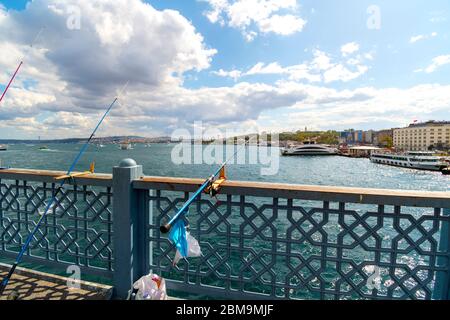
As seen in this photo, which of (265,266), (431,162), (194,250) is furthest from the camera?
(431,162)

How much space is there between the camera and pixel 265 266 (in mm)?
2559

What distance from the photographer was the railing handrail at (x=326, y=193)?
6.85ft

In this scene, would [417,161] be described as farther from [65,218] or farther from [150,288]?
[65,218]

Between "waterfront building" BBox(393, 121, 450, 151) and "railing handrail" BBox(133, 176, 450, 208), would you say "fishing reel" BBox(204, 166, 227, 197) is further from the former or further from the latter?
"waterfront building" BBox(393, 121, 450, 151)

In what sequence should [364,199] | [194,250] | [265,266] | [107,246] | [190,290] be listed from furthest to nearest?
[107,246] → [190,290] → [265,266] → [194,250] → [364,199]

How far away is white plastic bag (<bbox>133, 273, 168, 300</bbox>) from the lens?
2.39 meters

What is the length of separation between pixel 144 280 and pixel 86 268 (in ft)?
3.53

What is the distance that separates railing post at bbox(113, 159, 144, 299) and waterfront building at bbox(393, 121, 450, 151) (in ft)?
438

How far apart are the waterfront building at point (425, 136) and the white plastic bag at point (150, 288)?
133561mm

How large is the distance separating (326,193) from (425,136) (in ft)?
464

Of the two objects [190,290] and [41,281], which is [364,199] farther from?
[41,281]
